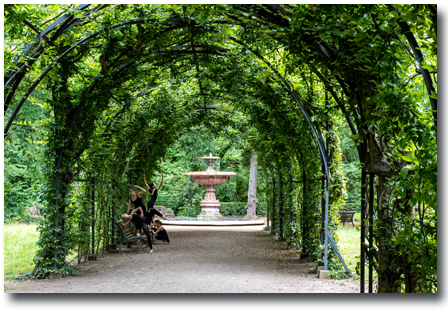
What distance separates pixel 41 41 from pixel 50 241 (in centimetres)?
316

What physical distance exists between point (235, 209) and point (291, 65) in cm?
2002

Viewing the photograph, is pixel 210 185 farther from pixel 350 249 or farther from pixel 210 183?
pixel 350 249

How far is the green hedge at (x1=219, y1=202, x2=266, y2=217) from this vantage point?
2516 cm

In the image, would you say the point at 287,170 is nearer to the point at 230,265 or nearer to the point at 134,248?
the point at 230,265

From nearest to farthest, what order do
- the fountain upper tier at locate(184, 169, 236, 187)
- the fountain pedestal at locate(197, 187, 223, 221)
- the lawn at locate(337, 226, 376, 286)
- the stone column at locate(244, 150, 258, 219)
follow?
1. the lawn at locate(337, 226, 376, 286)
2. the fountain pedestal at locate(197, 187, 223, 221)
3. the fountain upper tier at locate(184, 169, 236, 187)
4. the stone column at locate(244, 150, 258, 219)

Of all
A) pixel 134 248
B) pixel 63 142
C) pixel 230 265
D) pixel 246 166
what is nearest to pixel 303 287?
pixel 230 265

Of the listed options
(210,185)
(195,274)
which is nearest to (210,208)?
(210,185)

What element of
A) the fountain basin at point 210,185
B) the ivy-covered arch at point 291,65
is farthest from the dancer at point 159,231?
the fountain basin at point 210,185

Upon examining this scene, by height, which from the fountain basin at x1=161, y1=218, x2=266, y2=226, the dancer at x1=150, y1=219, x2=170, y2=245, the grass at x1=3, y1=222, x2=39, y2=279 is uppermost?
the dancer at x1=150, y1=219, x2=170, y2=245

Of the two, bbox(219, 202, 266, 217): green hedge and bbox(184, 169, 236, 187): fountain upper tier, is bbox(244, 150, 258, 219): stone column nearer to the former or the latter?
bbox(219, 202, 266, 217): green hedge

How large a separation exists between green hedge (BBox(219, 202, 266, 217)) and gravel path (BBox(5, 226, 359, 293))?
14.3 meters

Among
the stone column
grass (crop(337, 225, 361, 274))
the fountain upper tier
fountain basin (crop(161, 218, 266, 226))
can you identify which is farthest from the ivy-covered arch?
the stone column

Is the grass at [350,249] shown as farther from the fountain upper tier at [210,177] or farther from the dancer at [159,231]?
the fountain upper tier at [210,177]

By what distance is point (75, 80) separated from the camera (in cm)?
681
